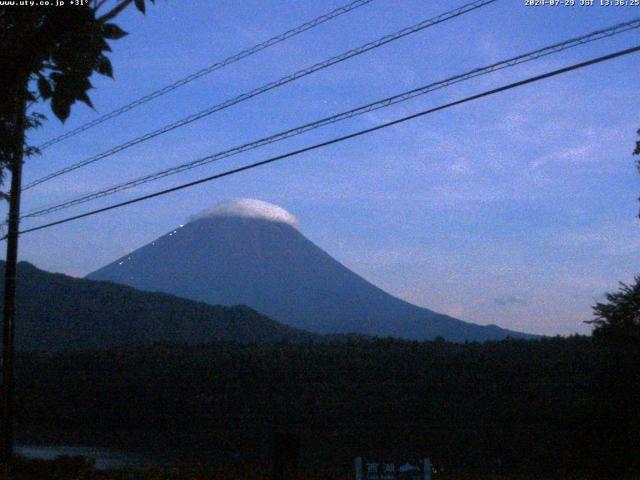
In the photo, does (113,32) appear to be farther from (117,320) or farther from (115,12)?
(117,320)

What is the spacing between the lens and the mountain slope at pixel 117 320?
285ft

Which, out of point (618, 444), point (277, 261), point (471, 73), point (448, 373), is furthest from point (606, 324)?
point (277, 261)

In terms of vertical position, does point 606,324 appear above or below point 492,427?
above

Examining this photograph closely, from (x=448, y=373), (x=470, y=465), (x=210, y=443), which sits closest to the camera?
(x=470, y=465)

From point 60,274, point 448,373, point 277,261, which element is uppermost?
point 277,261

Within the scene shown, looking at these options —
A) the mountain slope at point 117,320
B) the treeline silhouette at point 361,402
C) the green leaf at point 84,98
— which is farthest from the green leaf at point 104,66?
the mountain slope at point 117,320

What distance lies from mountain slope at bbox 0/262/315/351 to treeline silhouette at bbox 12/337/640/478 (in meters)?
28.3

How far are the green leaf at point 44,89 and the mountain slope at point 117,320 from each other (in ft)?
251

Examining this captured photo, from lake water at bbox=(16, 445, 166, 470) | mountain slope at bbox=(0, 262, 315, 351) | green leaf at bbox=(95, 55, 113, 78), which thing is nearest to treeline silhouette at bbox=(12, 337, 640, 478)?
lake water at bbox=(16, 445, 166, 470)

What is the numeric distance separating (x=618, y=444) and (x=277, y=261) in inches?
6545

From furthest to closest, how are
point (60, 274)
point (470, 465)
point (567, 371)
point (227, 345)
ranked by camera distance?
point (60, 274)
point (227, 345)
point (567, 371)
point (470, 465)

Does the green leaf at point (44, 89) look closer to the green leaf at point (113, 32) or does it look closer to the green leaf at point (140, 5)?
the green leaf at point (113, 32)

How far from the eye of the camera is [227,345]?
59.7 meters

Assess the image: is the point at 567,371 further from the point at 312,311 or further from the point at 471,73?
the point at 312,311
